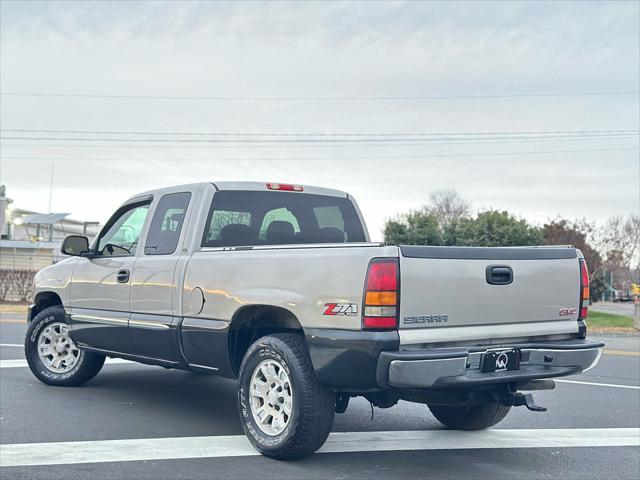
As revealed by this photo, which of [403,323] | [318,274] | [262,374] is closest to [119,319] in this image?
[262,374]

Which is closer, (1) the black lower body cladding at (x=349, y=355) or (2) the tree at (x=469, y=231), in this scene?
(1) the black lower body cladding at (x=349, y=355)

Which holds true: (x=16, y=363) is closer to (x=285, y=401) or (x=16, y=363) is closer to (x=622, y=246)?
(x=285, y=401)

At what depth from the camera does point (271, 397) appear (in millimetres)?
5645

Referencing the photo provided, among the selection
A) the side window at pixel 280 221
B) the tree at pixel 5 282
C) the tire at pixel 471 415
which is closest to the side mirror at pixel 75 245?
the side window at pixel 280 221

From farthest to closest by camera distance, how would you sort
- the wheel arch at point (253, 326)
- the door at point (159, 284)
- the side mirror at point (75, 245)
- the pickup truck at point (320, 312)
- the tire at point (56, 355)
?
the tire at point (56, 355), the side mirror at point (75, 245), the door at point (159, 284), the wheel arch at point (253, 326), the pickup truck at point (320, 312)

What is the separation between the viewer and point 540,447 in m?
6.18

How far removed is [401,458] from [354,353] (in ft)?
3.74

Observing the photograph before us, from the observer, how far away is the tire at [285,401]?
5.33 m

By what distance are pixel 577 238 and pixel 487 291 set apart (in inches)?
1107

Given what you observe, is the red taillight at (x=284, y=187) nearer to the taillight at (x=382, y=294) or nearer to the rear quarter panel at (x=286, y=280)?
the rear quarter panel at (x=286, y=280)

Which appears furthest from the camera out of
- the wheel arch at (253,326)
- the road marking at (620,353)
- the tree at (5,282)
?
the tree at (5,282)

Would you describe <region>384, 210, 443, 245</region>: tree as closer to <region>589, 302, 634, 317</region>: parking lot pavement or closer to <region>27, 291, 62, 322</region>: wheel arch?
<region>589, 302, 634, 317</region>: parking lot pavement

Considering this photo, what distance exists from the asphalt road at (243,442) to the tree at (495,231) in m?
26.4

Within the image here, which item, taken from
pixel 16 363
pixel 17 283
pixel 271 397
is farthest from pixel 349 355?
pixel 17 283
